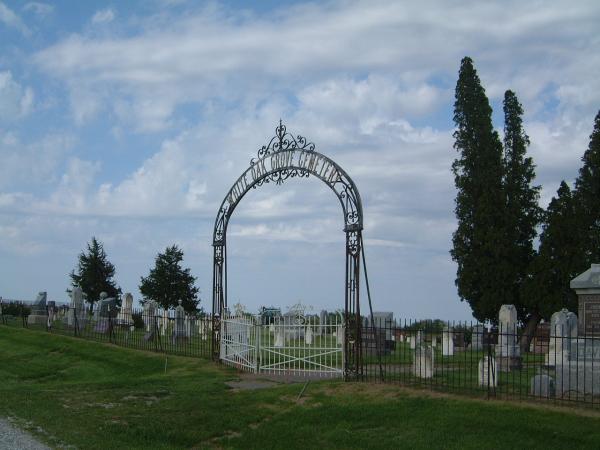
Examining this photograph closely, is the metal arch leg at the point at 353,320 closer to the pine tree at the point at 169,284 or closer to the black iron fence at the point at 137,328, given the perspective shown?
the black iron fence at the point at 137,328

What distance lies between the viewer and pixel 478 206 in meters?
32.9

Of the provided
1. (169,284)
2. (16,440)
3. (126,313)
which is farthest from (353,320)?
(169,284)

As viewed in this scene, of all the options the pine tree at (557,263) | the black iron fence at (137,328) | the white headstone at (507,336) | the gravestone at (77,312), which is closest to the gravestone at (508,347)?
the white headstone at (507,336)

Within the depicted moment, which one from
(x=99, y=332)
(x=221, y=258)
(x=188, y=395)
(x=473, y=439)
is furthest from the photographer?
(x=99, y=332)

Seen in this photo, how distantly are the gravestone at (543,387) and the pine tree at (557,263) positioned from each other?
18192mm

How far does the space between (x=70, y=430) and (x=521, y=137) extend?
2821 cm

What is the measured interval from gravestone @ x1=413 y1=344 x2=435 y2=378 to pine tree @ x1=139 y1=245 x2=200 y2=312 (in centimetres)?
3289

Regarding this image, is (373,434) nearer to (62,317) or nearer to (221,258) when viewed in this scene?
(221,258)

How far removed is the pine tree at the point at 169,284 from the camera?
48.0m

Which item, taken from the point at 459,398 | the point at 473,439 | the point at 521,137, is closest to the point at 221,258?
the point at 459,398

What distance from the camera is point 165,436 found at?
1091cm

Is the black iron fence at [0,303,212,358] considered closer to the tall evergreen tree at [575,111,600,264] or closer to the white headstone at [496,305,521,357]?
the white headstone at [496,305,521,357]

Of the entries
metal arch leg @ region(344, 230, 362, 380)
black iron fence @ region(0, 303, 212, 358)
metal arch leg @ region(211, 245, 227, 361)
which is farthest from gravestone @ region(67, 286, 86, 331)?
metal arch leg @ region(344, 230, 362, 380)

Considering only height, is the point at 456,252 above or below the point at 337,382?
above
